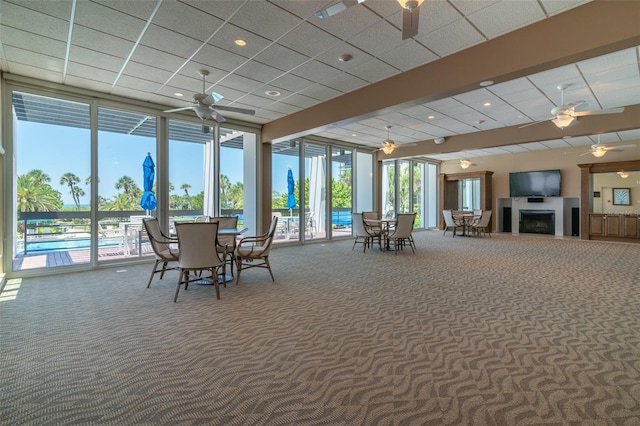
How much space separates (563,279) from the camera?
16.2 ft

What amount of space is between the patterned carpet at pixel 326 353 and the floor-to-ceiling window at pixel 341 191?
5761mm

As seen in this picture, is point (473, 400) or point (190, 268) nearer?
point (473, 400)

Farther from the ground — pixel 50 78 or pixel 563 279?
pixel 50 78

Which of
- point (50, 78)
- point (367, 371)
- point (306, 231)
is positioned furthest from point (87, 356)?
point (306, 231)

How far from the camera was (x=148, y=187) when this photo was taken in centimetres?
645

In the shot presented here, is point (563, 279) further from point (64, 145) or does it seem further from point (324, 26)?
point (64, 145)

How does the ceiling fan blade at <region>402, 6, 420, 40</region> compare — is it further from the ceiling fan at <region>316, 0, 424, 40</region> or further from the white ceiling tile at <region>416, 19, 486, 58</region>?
the white ceiling tile at <region>416, 19, 486, 58</region>

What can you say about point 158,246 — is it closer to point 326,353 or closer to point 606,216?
point 326,353

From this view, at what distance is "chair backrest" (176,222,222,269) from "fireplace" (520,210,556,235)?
12771 mm

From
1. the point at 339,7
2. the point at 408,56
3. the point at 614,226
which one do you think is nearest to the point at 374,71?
the point at 408,56

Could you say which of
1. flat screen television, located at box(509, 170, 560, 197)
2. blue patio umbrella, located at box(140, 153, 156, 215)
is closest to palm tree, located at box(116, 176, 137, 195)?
blue patio umbrella, located at box(140, 153, 156, 215)

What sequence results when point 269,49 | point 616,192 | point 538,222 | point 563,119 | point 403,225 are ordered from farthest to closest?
point 538,222
point 616,192
point 403,225
point 563,119
point 269,49

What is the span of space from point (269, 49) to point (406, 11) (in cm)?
225

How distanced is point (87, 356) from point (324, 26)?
405cm
